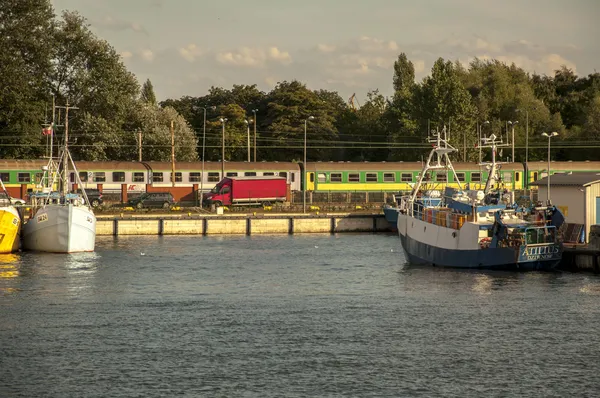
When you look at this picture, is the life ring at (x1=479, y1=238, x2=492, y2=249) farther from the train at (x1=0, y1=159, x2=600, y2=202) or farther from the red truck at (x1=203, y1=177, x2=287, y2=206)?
the train at (x1=0, y1=159, x2=600, y2=202)

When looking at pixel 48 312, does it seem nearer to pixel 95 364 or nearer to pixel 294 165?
pixel 95 364

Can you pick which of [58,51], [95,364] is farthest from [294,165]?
[95,364]

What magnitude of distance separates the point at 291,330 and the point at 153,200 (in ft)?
194

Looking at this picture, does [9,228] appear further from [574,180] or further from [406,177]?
[406,177]

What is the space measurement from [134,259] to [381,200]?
1703 inches

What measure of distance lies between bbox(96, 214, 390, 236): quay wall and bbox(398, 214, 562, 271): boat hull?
1126 inches

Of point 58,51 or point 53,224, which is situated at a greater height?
point 58,51

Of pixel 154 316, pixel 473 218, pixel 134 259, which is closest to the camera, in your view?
pixel 154 316

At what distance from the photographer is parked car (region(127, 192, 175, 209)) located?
338 ft

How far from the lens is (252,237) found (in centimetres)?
9350

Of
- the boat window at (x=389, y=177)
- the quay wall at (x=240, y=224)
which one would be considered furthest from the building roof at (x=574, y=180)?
the boat window at (x=389, y=177)

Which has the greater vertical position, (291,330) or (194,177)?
(194,177)

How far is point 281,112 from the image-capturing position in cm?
15462

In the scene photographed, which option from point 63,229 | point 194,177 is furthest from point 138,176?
point 63,229
